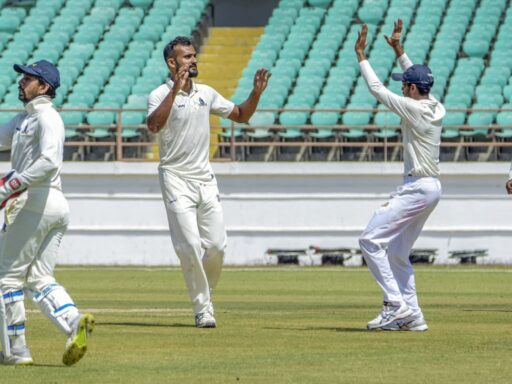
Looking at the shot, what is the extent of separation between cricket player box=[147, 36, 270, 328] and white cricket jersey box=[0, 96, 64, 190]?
2986 millimetres

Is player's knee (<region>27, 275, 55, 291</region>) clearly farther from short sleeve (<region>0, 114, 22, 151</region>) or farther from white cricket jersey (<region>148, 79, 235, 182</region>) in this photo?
white cricket jersey (<region>148, 79, 235, 182</region>)

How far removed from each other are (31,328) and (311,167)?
14795mm

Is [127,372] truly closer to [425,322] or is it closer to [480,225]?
[425,322]

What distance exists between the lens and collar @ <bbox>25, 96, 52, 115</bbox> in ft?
34.6

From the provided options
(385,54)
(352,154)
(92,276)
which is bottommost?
(92,276)

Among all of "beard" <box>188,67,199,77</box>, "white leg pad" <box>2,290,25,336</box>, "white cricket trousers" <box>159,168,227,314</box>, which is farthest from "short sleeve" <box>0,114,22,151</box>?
"white cricket trousers" <box>159,168,227,314</box>

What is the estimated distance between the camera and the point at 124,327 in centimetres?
1377

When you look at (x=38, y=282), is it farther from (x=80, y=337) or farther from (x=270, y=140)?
(x=270, y=140)

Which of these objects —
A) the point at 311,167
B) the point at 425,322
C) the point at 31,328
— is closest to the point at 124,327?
the point at 31,328

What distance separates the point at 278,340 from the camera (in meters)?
12.4

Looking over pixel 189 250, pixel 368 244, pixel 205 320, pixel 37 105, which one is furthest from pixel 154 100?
pixel 37 105

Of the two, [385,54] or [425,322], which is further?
[385,54]

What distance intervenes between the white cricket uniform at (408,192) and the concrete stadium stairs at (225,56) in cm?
1987

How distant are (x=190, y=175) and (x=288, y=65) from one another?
19.4 m
